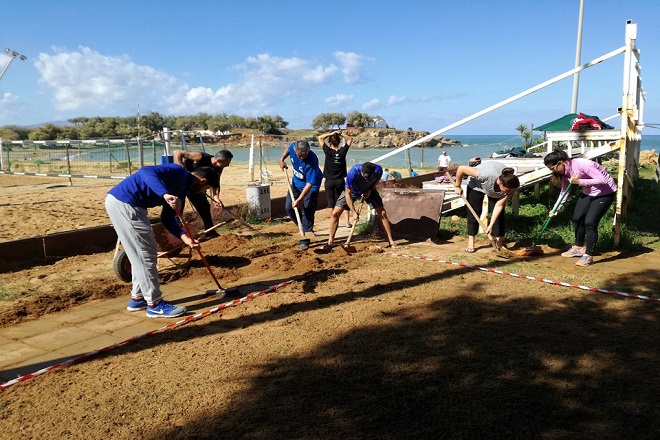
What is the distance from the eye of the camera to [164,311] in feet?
15.6

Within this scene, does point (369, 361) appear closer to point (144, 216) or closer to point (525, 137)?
point (144, 216)

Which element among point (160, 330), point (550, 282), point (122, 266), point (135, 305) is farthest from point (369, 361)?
point (122, 266)

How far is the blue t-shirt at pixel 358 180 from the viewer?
7.20 metres

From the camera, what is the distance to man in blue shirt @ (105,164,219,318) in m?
4.57

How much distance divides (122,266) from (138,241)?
1375mm

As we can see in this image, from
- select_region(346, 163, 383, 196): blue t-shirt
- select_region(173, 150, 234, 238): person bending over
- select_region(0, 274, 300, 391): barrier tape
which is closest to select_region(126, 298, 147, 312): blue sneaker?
select_region(0, 274, 300, 391): barrier tape

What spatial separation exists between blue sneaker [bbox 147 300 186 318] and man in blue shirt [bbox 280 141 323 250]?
2922mm

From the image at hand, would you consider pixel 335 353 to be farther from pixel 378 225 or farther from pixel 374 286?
pixel 378 225

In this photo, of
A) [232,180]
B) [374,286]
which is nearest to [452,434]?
[374,286]

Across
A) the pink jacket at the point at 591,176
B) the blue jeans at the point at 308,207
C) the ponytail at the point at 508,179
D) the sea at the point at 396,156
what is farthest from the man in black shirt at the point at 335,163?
the sea at the point at 396,156

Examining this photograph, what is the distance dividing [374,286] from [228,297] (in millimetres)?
1617

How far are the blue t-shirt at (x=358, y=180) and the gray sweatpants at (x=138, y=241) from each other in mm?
3258

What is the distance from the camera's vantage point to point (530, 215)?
32.7 feet

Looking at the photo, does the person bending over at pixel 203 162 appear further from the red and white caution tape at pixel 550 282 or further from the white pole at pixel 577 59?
the white pole at pixel 577 59
